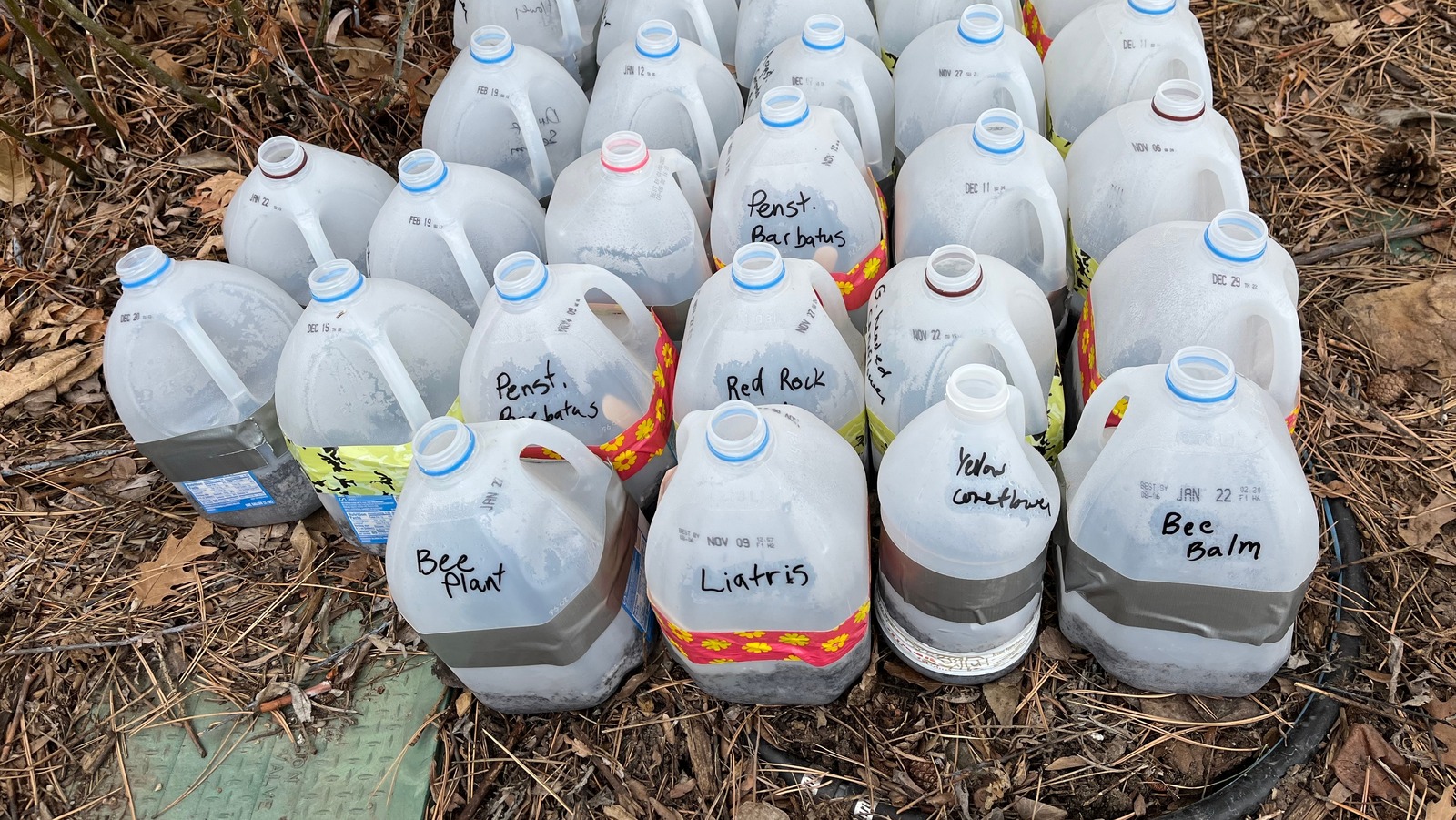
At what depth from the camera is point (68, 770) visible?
73.7 inches

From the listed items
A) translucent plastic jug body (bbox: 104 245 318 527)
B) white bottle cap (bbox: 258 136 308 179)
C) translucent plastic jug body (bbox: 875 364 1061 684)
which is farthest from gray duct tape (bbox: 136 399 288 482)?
translucent plastic jug body (bbox: 875 364 1061 684)

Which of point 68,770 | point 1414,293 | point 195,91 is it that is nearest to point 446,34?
point 195,91

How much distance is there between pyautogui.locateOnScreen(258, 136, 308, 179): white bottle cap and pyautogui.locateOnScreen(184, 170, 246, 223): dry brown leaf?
803 millimetres

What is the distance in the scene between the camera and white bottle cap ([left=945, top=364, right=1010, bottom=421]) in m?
1.31

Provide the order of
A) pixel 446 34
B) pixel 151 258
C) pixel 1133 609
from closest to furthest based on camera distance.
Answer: pixel 1133 609 < pixel 151 258 < pixel 446 34

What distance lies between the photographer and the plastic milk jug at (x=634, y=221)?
179 cm

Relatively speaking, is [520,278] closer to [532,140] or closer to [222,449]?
[532,140]

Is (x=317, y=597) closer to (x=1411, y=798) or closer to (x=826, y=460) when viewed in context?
(x=826, y=460)

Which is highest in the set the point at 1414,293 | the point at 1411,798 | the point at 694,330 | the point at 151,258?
the point at 151,258

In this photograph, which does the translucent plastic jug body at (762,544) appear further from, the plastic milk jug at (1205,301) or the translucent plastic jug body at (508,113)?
the translucent plastic jug body at (508,113)

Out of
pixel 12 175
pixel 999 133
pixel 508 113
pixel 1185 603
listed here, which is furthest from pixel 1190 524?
pixel 12 175

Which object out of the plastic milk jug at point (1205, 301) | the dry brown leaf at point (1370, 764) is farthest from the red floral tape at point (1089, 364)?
the dry brown leaf at point (1370, 764)

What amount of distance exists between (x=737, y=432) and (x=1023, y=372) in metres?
0.48

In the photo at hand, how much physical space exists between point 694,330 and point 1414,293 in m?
1.67
